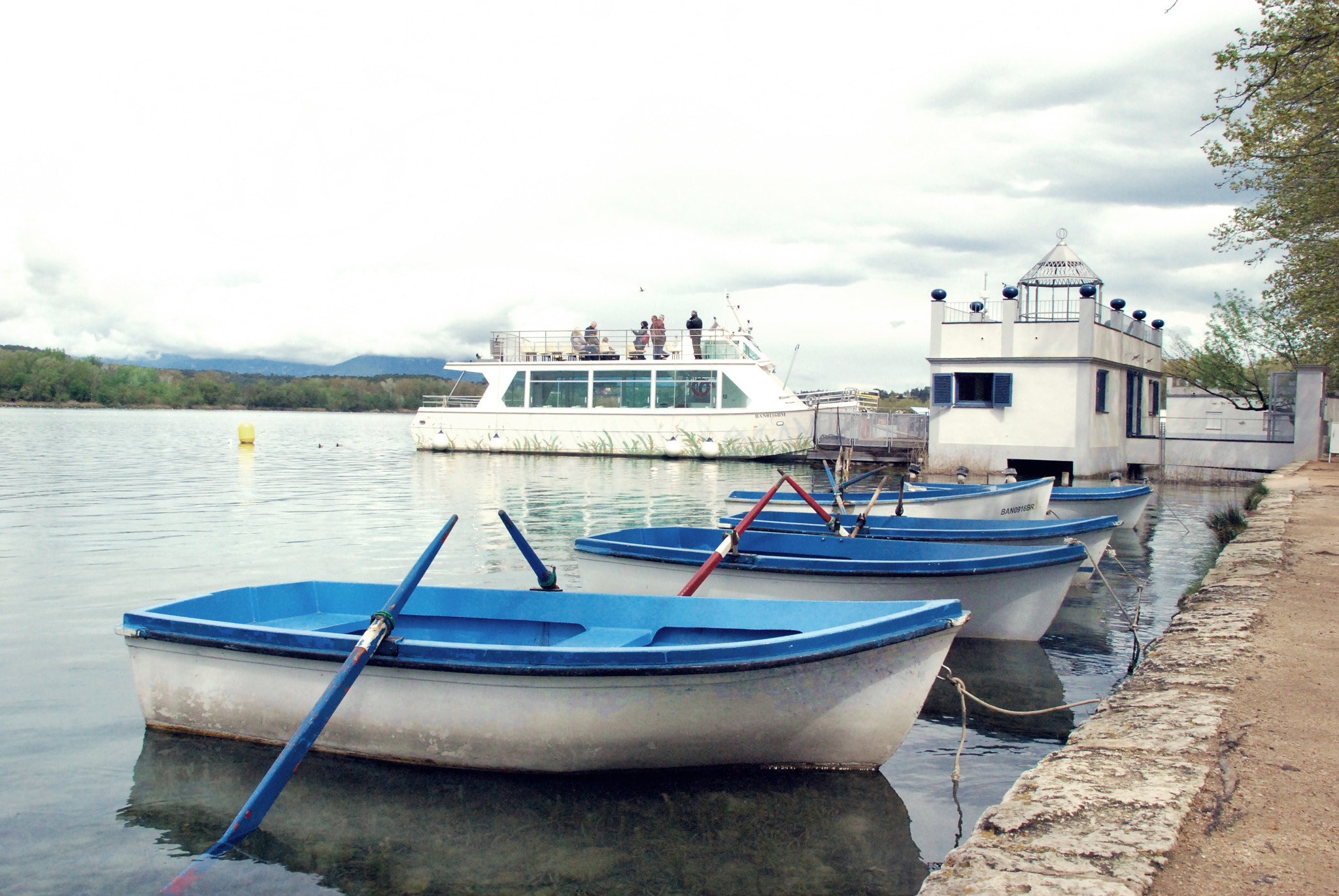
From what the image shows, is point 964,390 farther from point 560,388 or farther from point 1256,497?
point 560,388

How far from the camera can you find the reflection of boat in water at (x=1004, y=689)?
255 inches

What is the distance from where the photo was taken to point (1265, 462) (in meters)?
25.8

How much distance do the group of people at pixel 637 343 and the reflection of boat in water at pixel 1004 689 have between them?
28.6m

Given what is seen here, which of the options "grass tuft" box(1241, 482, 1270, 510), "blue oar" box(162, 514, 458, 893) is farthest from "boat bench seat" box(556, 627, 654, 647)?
"grass tuft" box(1241, 482, 1270, 510)

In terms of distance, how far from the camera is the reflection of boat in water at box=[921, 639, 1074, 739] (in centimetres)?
647

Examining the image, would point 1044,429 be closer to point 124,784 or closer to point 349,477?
point 349,477

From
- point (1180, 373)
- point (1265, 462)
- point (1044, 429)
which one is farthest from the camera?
point (1180, 373)

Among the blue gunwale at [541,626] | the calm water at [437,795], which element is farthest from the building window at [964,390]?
the blue gunwale at [541,626]

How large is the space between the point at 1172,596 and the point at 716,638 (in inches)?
291

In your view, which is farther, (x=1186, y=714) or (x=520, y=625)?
(x=520, y=625)

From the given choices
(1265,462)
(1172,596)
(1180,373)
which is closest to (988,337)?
(1265,462)

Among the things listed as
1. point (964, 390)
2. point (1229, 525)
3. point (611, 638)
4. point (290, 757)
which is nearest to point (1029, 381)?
point (964, 390)

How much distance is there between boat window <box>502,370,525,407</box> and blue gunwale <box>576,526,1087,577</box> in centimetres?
3007

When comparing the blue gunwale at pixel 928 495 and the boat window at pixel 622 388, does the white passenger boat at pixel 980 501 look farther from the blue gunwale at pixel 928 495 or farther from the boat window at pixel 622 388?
the boat window at pixel 622 388
